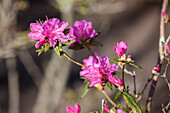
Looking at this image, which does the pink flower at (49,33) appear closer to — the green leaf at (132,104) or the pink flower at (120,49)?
the pink flower at (120,49)

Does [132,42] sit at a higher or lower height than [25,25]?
lower

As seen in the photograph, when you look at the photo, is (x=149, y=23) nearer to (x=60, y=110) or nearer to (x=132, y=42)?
(x=132, y=42)

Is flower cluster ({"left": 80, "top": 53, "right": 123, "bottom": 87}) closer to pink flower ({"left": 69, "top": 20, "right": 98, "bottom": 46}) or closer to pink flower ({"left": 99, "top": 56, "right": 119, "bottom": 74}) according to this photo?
pink flower ({"left": 99, "top": 56, "right": 119, "bottom": 74})

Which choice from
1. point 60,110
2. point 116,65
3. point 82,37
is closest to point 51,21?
point 82,37

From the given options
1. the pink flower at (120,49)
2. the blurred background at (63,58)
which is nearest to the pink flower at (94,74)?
the pink flower at (120,49)

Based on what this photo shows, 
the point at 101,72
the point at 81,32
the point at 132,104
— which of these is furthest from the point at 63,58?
the point at 132,104

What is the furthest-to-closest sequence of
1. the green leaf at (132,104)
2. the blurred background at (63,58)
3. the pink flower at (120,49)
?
the blurred background at (63,58), the pink flower at (120,49), the green leaf at (132,104)

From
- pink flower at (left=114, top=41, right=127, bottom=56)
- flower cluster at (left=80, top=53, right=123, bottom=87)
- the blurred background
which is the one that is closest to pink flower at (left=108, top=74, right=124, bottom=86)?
flower cluster at (left=80, top=53, right=123, bottom=87)
